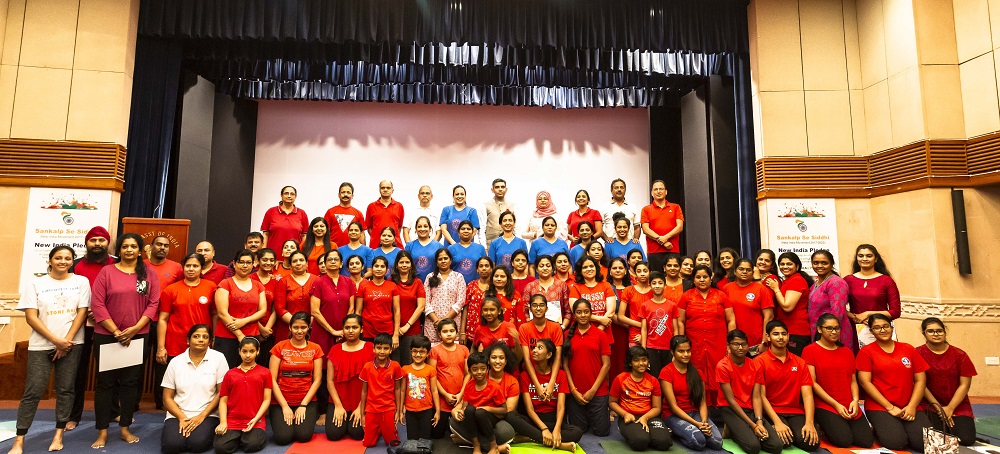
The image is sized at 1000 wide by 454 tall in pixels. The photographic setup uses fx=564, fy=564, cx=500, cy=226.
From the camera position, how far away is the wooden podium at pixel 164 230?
5.37 metres

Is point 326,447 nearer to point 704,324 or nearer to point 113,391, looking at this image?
point 113,391

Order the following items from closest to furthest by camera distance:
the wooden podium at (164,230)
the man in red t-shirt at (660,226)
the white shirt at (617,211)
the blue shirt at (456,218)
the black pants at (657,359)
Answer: the black pants at (657,359)
the wooden podium at (164,230)
the man in red t-shirt at (660,226)
the blue shirt at (456,218)
the white shirt at (617,211)

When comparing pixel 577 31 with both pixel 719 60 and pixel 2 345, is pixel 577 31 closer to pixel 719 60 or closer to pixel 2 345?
pixel 719 60

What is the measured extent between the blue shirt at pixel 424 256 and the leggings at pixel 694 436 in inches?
97.9

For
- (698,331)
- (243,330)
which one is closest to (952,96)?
(698,331)

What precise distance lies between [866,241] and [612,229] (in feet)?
10.2

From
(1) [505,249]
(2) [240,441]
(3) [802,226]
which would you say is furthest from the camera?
(3) [802,226]

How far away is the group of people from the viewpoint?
3.91 m

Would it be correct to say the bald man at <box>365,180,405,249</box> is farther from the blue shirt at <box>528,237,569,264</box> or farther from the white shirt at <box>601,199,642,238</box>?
the white shirt at <box>601,199,642,238</box>

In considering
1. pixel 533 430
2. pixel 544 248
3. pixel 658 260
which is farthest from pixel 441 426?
pixel 658 260

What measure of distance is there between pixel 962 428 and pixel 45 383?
20.8ft

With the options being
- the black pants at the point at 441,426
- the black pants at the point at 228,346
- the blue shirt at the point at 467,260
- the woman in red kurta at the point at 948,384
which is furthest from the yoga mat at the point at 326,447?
the woman in red kurta at the point at 948,384

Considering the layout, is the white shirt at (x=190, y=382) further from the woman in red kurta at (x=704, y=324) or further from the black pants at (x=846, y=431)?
the black pants at (x=846, y=431)

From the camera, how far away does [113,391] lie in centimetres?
399
